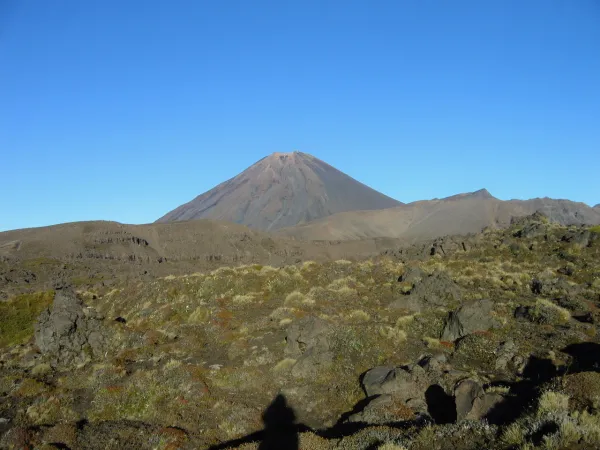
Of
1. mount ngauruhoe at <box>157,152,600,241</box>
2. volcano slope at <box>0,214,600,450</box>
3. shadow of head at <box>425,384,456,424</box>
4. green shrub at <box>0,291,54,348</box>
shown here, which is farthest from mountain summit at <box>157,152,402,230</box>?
shadow of head at <box>425,384,456,424</box>

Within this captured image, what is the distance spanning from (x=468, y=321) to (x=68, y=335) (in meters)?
13.6

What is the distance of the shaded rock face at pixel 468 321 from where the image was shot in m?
13.0

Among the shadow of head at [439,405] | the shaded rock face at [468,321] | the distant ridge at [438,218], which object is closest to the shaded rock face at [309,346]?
the shadow of head at [439,405]

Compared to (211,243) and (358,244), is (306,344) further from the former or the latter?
(358,244)

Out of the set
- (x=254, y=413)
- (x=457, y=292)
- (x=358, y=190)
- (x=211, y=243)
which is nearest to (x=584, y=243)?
(x=457, y=292)

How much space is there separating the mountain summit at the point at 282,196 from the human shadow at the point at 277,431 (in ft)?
373

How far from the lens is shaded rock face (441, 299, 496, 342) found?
13.0 meters

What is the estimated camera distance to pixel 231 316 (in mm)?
17172

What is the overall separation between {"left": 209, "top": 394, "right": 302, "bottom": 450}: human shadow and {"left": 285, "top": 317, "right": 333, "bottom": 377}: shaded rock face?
3.95 ft

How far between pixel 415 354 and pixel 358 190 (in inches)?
5842

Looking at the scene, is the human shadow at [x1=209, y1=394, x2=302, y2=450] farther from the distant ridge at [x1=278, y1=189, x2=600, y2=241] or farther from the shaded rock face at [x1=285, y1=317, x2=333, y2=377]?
the distant ridge at [x1=278, y1=189, x2=600, y2=241]

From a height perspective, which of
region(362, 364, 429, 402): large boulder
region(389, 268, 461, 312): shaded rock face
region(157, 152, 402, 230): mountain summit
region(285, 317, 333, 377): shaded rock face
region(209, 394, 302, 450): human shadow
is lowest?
region(209, 394, 302, 450): human shadow

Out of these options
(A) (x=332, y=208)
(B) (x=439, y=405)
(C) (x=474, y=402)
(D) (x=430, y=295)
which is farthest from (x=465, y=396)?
(A) (x=332, y=208)

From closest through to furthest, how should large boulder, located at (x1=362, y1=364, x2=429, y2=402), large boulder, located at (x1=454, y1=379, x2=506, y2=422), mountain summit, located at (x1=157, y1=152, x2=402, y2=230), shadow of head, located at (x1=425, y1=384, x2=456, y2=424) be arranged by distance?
1. large boulder, located at (x1=454, y1=379, x2=506, y2=422)
2. shadow of head, located at (x1=425, y1=384, x2=456, y2=424)
3. large boulder, located at (x1=362, y1=364, x2=429, y2=402)
4. mountain summit, located at (x1=157, y1=152, x2=402, y2=230)
